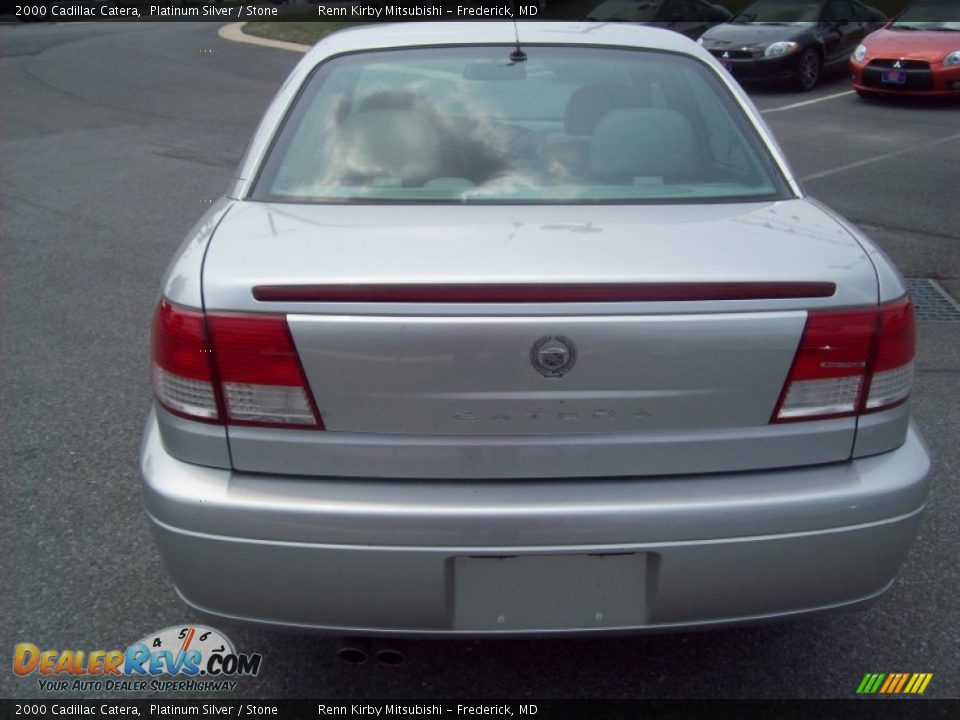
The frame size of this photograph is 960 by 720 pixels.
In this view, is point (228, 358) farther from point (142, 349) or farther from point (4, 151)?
point (4, 151)

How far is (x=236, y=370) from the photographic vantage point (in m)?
2.31

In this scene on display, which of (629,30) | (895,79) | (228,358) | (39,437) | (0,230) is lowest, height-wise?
(895,79)

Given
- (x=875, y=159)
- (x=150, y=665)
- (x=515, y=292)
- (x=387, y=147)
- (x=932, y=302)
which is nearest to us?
(x=515, y=292)

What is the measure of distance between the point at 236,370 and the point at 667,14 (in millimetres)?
17195

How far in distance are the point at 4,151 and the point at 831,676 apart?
405 inches

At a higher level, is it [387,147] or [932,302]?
[387,147]

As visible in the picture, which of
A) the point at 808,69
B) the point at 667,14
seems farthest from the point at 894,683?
the point at 667,14

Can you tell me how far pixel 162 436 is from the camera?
250cm

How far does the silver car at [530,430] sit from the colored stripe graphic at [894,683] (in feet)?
1.51

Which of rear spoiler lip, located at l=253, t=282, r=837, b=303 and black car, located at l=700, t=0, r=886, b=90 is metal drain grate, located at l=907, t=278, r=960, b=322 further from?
black car, located at l=700, t=0, r=886, b=90

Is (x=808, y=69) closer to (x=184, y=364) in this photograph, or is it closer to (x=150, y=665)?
(x=150, y=665)

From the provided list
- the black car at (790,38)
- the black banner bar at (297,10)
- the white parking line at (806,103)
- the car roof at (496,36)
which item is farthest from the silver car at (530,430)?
the black banner bar at (297,10)

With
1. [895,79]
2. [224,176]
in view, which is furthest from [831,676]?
[895,79]

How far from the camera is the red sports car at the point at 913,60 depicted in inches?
523
